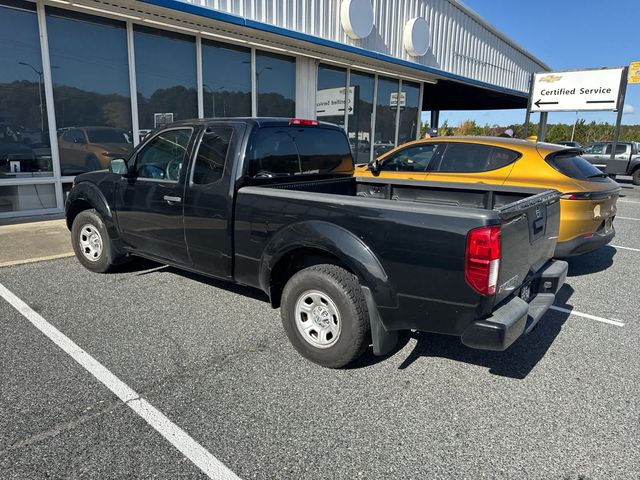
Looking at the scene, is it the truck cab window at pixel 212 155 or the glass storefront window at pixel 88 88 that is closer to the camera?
the truck cab window at pixel 212 155

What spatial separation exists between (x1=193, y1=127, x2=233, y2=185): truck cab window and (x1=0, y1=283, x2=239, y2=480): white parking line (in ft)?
5.45

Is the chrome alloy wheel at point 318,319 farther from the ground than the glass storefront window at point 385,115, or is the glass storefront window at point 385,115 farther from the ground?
the glass storefront window at point 385,115

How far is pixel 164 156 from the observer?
441cm

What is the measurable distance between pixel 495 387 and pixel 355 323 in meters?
1.06

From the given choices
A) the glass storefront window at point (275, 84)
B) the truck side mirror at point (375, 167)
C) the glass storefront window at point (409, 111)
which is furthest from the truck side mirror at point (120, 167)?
the glass storefront window at point (409, 111)

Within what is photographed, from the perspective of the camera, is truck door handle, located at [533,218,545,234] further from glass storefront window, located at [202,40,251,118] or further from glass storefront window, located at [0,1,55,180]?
glass storefront window, located at [202,40,251,118]

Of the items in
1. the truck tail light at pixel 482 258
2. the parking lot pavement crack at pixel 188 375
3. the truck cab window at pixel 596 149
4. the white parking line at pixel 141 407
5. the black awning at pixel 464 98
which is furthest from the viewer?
the truck cab window at pixel 596 149

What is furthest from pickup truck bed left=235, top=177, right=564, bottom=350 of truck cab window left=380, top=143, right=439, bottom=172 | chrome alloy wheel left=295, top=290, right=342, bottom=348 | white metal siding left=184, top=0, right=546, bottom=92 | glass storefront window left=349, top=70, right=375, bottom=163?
glass storefront window left=349, top=70, right=375, bottom=163

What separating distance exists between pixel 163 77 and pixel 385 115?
7933mm

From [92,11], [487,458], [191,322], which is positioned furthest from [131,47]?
[487,458]

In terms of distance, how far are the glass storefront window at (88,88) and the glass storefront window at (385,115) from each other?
8136mm

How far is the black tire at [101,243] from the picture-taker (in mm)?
4957

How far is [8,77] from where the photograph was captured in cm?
729

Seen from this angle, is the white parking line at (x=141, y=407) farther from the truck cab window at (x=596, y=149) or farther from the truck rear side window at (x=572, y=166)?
the truck cab window at (x=596, y=149)
